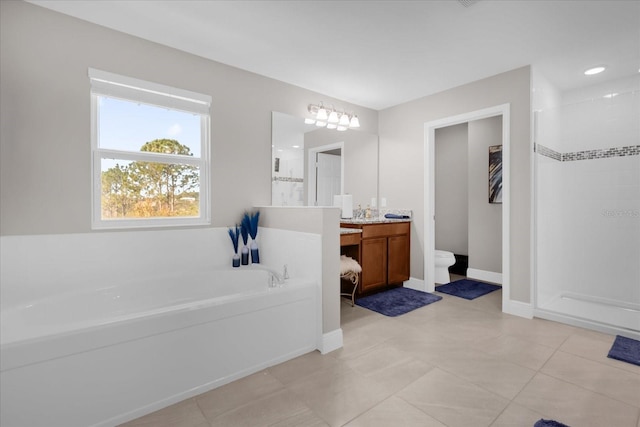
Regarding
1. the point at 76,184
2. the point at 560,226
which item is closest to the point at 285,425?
the point at 76,184

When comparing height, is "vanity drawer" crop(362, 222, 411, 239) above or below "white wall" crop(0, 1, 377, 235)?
below

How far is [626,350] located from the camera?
2.32 meters

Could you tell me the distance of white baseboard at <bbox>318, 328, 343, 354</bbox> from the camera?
Result: 2299 millimetres

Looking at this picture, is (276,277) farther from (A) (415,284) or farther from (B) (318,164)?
(A) (415,284)

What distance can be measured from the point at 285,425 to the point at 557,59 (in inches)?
147

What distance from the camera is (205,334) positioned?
1802 mm

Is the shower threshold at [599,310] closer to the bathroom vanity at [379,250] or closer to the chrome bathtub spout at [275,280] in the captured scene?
the bathroom vanity at [379,250]

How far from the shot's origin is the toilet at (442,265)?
4202 millimetres

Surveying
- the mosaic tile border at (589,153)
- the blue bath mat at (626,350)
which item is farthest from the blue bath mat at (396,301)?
the mosaic tile border at (589,153)

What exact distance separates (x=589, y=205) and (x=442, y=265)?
67.1 inches

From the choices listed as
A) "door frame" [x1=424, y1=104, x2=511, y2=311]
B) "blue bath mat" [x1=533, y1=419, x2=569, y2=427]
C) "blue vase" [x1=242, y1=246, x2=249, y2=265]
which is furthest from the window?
"blue bath mat" [x1=533, y1=419, x2=569, y2=427]

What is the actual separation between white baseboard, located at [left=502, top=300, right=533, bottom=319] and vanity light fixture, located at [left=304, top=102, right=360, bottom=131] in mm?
2697

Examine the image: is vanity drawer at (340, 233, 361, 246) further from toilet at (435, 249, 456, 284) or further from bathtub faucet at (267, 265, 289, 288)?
toilet at (435, 249, 456, 284)

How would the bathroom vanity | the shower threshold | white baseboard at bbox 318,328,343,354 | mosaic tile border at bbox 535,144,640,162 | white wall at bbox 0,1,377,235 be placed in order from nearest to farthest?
white wall at bbox 0,1,377,235, white baseboard at bbox 318,328,343,354, the shower threshold, mosaic tile border at bbox 535,144,640,162, the bathroom vanity
